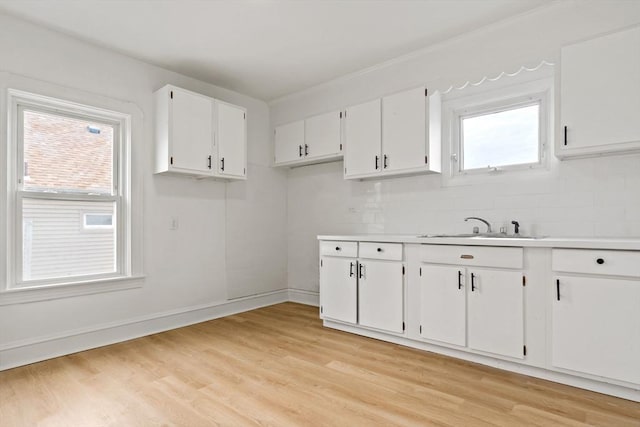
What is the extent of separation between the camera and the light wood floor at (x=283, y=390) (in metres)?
1.96

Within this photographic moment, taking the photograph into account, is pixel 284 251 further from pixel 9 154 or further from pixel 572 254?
pixel 572 254

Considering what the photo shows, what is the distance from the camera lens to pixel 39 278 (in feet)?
9.61

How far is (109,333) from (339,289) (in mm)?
2157

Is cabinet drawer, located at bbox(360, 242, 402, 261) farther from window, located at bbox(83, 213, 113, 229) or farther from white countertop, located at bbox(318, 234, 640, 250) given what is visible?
window, located at bbox(83, 213, 113, 229)

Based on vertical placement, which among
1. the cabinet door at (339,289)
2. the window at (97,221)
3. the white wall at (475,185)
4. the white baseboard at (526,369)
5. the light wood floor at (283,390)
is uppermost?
the white wall at (475,185)

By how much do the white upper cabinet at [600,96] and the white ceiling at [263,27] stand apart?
2.11 ft

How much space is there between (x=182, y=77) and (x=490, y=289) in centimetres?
370

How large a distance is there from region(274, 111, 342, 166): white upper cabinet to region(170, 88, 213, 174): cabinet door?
1105mm

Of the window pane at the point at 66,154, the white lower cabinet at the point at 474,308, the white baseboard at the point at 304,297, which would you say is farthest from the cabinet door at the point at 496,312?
the window pane at the point at 66,154

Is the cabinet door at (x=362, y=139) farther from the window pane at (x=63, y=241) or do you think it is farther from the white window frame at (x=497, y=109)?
the window pane at (x=63, y=241)

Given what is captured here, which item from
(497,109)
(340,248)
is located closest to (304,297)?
(340,248)

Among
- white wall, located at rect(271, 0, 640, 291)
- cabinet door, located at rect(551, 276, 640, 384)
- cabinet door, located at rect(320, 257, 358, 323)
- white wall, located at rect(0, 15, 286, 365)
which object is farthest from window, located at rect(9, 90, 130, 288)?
cabinet door, located at rect(551, 276, 640, 384)

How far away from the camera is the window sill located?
9.00 feet

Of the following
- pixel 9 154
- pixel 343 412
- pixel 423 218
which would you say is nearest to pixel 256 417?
pixel 343 412
